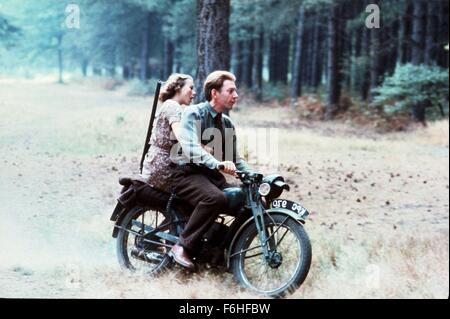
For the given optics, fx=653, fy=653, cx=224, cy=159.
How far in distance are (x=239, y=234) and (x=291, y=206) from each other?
0.39 metres

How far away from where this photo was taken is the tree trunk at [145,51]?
19.2m

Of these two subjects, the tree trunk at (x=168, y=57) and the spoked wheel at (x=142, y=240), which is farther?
the tree trunk at (x=168, y=57)

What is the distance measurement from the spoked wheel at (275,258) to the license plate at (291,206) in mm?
68

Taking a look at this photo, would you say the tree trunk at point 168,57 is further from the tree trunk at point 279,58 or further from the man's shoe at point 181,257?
the man's shoe at point 181,257

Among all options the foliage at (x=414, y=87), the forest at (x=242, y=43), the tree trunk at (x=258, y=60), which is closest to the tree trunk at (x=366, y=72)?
the forest at (x=242, y=43)

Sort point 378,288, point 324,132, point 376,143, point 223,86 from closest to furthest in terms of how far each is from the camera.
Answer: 1. point 223,86
2. point 378,288
3. point 376,143
4. point 324,132

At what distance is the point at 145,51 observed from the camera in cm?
2033

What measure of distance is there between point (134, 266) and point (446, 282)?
2335 millimetres

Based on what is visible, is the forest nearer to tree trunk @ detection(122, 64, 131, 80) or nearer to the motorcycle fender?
tree trunk @ detection(122, 64, 131, 80)

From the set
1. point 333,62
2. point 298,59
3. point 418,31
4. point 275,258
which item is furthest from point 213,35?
point 298,59

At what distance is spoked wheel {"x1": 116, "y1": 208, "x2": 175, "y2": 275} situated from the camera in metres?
4.44

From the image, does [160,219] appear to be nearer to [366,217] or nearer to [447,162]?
[366,217]

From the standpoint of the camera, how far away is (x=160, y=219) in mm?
4500
